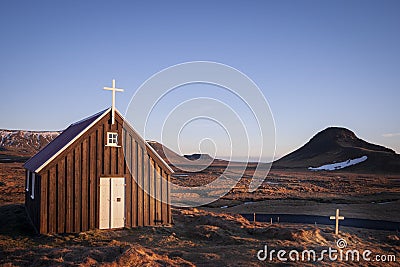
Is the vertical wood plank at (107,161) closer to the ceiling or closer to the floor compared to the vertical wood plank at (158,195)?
closer to the ceiling

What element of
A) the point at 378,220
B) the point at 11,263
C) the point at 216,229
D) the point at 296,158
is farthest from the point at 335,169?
the point at 11,263

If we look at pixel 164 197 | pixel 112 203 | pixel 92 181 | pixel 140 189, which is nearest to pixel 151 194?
pixel 140 189

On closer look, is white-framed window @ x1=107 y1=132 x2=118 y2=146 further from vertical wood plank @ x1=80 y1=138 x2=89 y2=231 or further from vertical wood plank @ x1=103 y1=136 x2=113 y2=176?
vertical wood plank @ x1=80 y1=138 x2=89 y2=231

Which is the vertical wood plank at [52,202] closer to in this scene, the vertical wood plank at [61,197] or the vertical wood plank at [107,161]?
the vertical wood plank at [61,197]

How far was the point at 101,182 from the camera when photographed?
725 inches

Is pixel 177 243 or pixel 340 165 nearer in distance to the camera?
pixel 177 243

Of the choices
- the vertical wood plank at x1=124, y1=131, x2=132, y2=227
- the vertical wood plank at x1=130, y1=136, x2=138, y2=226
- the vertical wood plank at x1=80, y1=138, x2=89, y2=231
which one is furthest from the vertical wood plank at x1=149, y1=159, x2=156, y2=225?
the vertical wood plank at x1=80, y1=138, x2=89, y2=231

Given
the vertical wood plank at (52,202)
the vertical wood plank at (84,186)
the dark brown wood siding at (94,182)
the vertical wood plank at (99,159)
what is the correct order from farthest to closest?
the vertical wood plank at (99,159) < the vertical wood plank at (84,186) < the dark brown wood siding at (94,182) < the vertical wood plank at (52,202)

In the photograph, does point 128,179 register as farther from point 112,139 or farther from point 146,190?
point 112,139

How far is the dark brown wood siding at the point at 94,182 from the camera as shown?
56.3 ft

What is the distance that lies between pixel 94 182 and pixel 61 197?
174cm

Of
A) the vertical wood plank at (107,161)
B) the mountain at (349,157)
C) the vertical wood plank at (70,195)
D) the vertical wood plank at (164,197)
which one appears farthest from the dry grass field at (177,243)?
the mountain at (349,157)

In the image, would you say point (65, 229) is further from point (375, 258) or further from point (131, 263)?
point (375, 258)

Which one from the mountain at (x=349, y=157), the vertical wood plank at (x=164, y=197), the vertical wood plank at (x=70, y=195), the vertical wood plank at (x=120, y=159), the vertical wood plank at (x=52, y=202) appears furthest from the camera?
the mountain at (x=349, y=157)
